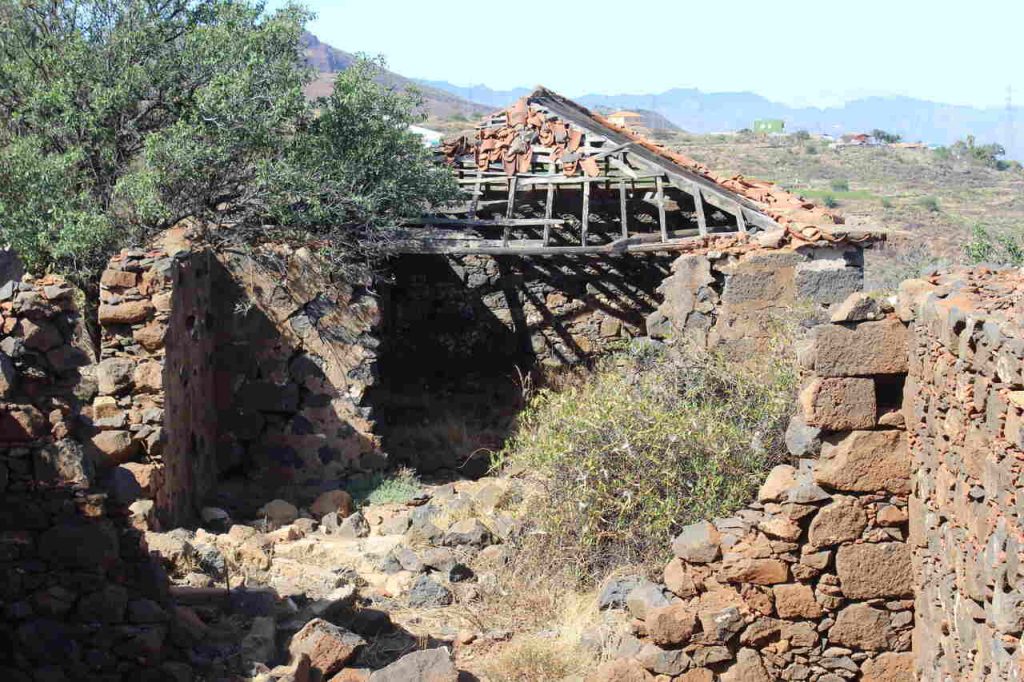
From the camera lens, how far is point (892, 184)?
34.5m

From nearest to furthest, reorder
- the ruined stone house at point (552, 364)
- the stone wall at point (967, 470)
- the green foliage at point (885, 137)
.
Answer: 1. the stone wall at point (967, 470)
2. the ruined stone house at point (552, 364)
3. the green foliage at point (885, 137)

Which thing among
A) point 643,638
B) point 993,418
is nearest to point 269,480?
point 643,638

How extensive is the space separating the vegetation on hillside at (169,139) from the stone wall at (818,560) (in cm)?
615

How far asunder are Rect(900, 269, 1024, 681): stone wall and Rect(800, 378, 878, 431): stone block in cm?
21

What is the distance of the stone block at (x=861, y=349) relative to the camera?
214 inches

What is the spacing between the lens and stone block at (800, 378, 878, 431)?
217 inches

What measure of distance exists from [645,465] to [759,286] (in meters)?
4.29

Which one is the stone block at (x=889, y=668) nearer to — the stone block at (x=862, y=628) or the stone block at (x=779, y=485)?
the stone block at (x=862, y=628)

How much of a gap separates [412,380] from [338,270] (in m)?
4.18

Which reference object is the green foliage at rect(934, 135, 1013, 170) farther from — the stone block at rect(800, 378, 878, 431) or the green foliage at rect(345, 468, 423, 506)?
the stone block at rect(800, 378, 878, 431)

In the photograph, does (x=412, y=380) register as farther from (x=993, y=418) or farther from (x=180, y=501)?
(x=993, y=418)

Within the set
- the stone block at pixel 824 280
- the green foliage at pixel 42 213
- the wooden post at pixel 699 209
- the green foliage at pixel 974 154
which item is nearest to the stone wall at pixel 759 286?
the stone block at pixel 824 280

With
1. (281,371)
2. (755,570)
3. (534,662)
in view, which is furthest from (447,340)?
(755,570)

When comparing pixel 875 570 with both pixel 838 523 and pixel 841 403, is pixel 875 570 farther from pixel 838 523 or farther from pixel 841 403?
pixel 841 403
